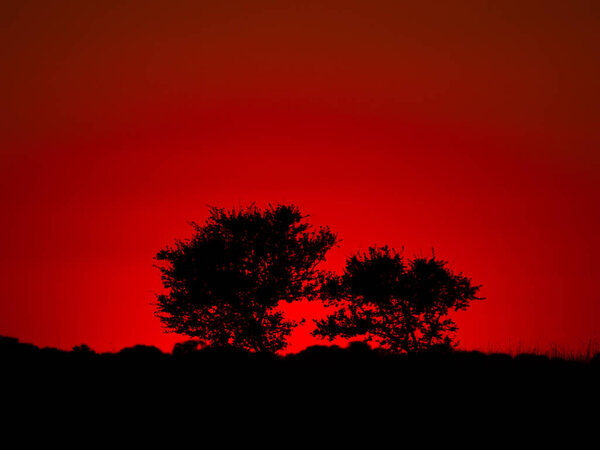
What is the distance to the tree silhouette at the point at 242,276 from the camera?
149 ft

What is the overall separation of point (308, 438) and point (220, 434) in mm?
1866

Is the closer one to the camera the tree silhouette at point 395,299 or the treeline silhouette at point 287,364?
the treeline silhouette at point 287,364

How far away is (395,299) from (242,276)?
10.6m

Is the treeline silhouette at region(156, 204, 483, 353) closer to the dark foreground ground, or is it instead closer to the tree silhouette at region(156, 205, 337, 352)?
the tree silhouette at region(156, 205, 337, 352)

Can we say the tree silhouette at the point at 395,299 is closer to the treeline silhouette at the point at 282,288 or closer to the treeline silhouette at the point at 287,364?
the treeline silhouette at the point at 282,288

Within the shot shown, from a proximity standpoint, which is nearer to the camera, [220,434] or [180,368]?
[220,434]

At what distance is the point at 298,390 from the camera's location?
1814cm

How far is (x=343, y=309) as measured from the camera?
4928 cm

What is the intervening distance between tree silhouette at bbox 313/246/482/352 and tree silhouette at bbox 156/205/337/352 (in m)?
2.93

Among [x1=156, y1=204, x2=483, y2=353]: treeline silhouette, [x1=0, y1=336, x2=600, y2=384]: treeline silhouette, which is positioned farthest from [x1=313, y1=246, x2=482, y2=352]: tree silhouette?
[x1=0, y1=336, x2=600, y2=384]: treeline silhouette

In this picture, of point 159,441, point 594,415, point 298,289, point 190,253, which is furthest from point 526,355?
point 190,253

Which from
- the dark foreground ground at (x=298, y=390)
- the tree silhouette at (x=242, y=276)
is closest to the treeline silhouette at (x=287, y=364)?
the dark foreground ground at (x=298, y=390)

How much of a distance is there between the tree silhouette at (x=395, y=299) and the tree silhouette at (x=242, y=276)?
2.93 meters

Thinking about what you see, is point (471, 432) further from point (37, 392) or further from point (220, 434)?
point (37, 392)
